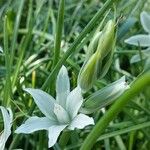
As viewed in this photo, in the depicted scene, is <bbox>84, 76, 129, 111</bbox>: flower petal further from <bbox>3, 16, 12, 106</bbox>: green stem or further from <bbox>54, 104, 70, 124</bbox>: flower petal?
<bbox>3, 16, 12, 106</bbox>: green stem

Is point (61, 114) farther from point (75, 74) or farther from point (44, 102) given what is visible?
point (75, 74)

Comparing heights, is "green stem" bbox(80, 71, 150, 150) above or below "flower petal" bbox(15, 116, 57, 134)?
above

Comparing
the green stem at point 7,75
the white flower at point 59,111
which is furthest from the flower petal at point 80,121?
the green stem at point 7,75

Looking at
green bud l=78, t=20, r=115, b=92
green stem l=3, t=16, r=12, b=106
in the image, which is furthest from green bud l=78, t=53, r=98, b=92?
green stem l=3, t=16, r=12, b=106

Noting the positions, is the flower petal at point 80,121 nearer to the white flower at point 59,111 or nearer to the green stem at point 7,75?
the white flower at point 59,111

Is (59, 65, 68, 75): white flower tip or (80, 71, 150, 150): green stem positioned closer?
(80, 71, 150, 150): green stem

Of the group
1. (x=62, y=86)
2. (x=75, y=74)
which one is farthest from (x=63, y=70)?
(x=75, y=74)
